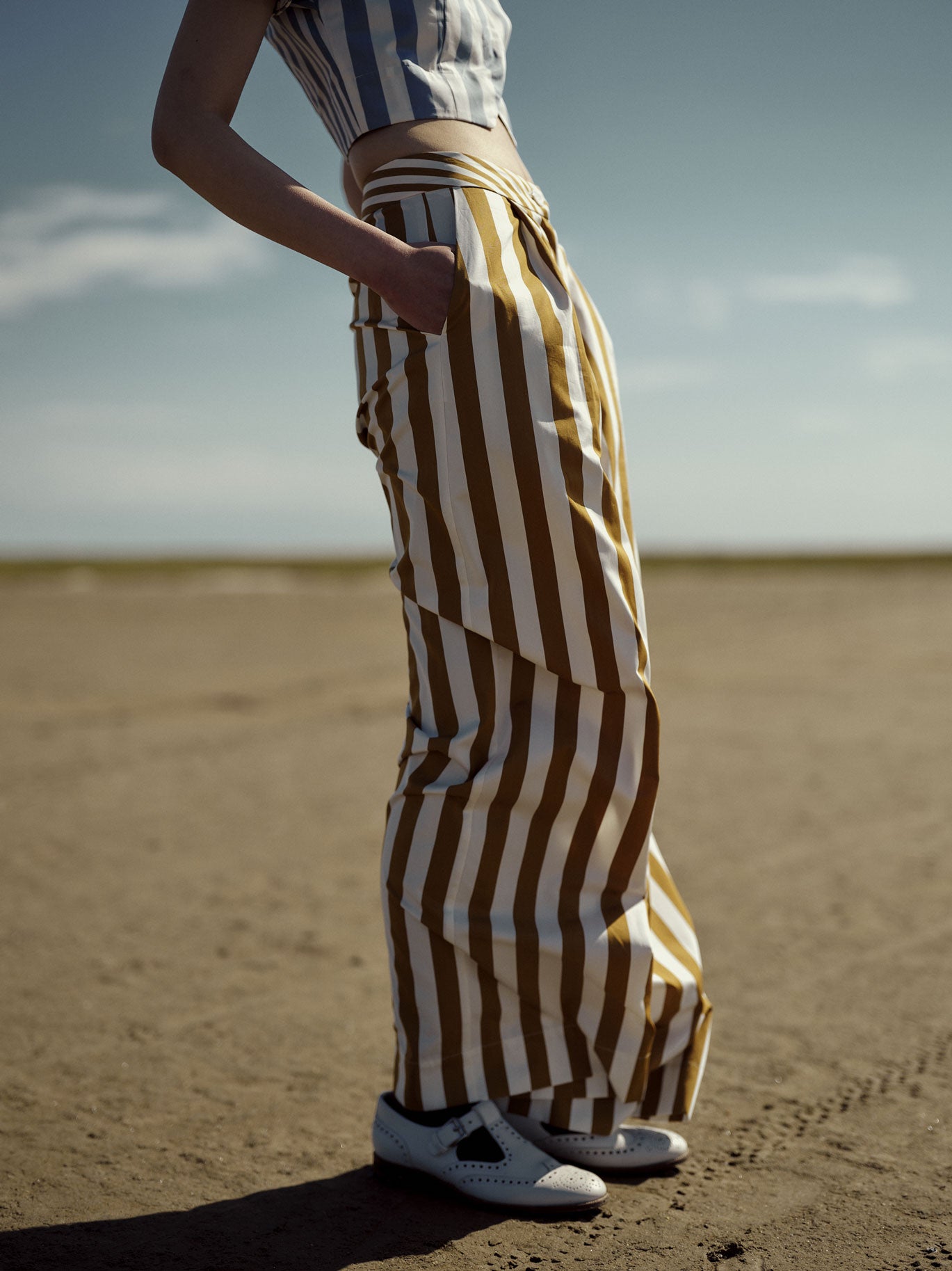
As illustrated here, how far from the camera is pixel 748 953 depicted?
8.01 feet

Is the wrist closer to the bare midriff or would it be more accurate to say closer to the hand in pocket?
the hand in pocket

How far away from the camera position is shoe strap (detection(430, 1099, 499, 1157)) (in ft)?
4.41

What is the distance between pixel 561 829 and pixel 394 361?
0.62 meters

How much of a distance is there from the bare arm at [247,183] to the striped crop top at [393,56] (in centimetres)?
10

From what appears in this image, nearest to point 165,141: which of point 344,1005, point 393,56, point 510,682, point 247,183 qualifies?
point 247,183

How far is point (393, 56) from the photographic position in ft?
4.15

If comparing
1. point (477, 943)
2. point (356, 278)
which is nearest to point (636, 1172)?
point (477, 943)

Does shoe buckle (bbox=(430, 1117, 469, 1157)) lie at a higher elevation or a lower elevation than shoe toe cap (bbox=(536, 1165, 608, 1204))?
higher

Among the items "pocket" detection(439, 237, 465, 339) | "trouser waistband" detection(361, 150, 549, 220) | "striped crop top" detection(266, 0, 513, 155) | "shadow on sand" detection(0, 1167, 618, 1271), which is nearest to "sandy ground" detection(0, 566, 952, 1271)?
"shadow on sand" detection(0, 1167, 618, 1271)

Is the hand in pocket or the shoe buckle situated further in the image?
the shoe buckle

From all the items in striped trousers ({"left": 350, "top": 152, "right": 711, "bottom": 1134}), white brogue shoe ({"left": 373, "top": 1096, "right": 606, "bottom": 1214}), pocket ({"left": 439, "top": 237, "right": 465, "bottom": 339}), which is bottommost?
white brogue shoe ({"left": 373, "top": 1096, "right": 606, "bottom": 1214})

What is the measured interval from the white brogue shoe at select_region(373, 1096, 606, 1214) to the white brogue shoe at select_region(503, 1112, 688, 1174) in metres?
0.03

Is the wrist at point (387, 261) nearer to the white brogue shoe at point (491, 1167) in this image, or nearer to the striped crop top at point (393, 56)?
the striped crop top at point (393, 56)

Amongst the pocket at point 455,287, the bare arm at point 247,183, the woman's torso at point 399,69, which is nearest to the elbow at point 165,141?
the bare arm at point 247,183
